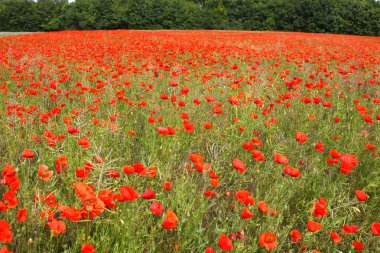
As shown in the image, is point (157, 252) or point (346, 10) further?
point (346, 10)

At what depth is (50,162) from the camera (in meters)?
2.51

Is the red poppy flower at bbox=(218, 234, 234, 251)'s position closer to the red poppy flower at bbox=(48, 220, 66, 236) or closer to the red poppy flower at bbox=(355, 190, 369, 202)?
the red poppy flower at bbox=(48, 220, 66, 236)

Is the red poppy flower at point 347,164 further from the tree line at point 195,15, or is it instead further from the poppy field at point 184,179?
the tree line at point 195,15

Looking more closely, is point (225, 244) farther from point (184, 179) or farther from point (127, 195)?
point (184, 179)

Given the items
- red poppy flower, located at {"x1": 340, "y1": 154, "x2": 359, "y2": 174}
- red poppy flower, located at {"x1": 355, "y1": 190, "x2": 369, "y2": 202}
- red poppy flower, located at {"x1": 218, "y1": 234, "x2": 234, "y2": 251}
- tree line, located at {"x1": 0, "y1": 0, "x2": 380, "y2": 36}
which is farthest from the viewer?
tree line, located at {"x1": 0, "y1": 0, "x2": 380, "y2": 36}

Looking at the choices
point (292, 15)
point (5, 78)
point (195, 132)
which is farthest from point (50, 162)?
point (292, 15)

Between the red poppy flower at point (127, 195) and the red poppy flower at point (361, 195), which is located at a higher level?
the red poppy flower at point (127, 195)

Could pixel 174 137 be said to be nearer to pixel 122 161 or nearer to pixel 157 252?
pixel 122 161

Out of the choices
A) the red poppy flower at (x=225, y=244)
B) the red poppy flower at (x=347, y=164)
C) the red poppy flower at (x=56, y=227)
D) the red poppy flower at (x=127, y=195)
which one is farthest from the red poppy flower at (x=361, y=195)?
the red poppy flower at (x=56, y=227)

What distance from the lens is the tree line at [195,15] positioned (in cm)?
3334

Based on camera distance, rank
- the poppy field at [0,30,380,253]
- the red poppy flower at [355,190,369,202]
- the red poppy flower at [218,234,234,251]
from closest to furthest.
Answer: the red poppy flower at [218,234,234,251], the poppy field at [0,30,380,253], the red poppy flower at [355,190,369,202]

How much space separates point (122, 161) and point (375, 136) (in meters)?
2.63

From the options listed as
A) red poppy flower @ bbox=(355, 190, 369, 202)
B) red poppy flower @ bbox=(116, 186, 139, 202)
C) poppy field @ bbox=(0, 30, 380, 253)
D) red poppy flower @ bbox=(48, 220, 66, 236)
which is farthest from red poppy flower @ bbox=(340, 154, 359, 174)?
red poppy flower @ bbox=(48, 220, 66, 236)

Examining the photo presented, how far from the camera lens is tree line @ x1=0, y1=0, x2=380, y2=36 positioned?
33.3m
